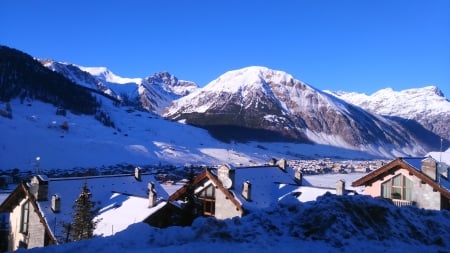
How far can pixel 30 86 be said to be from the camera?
176 m

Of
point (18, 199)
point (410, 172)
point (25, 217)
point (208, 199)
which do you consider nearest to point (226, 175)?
point (208, 199)

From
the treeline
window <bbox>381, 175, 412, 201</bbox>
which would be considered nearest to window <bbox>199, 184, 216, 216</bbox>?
window <bbox>381, 175, 412, 201</bbox>

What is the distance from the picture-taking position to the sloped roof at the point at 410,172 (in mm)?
25766

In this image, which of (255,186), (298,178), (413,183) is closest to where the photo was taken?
(413,183)

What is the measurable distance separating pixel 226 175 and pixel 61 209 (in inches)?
450

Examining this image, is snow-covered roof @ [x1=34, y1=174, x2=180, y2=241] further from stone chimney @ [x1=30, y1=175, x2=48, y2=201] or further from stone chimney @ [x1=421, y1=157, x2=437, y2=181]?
stone chimney @ [x1=421, y1=157, x2=437, y2=181]

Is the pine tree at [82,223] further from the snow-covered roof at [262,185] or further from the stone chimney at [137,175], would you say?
the stone chimney at [137,175]

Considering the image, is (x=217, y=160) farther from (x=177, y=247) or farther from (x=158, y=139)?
(x=177, y=247)

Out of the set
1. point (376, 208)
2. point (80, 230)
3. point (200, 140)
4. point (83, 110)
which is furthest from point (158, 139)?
point (376, 208)

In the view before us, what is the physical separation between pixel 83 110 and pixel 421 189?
17138 centimetres

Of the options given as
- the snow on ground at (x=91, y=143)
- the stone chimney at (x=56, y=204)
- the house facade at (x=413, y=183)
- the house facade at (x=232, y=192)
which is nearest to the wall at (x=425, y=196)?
the house facade at (x=413, y=183)

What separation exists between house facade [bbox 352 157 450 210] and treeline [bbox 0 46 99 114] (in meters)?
154

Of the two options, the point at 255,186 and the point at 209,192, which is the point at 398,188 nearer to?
the point at 255,186

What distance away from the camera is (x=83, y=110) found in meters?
182
